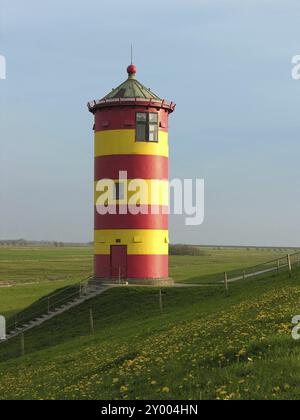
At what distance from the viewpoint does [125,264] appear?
3434cm

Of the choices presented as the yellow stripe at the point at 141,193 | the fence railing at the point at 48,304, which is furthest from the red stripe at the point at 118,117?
the fence railing at the point at 48,304

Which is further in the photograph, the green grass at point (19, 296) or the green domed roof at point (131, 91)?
the green grass at point (19, 296)

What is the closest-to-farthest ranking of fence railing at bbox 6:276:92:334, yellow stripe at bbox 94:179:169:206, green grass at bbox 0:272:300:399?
green grass at bbox 0:272:300:399 → fence railing at bbox 6:276:92:334 → yellow stripe at bbox 94:179:169:206

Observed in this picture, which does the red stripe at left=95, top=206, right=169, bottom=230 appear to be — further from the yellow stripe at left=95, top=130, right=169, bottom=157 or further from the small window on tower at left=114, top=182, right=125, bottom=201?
the yellow stripe at left=95, top=130, right=169, bottom=157

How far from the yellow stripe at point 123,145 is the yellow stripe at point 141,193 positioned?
1.98 metres

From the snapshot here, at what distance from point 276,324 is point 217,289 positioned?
662 inches

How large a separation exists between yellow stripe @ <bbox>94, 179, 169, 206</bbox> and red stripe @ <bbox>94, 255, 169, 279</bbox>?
3620 millimetres

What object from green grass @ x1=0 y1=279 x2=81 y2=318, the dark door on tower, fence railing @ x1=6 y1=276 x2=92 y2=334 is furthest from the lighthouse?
green grass @ x1=0 y1=279 x2=81 y2=318

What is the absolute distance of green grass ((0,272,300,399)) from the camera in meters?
9.80

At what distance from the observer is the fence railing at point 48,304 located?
32.0 metres

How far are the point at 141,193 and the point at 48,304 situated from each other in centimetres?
925

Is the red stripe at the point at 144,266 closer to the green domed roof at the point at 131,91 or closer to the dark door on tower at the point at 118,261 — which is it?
the dark door on tower at the point at 118,261
